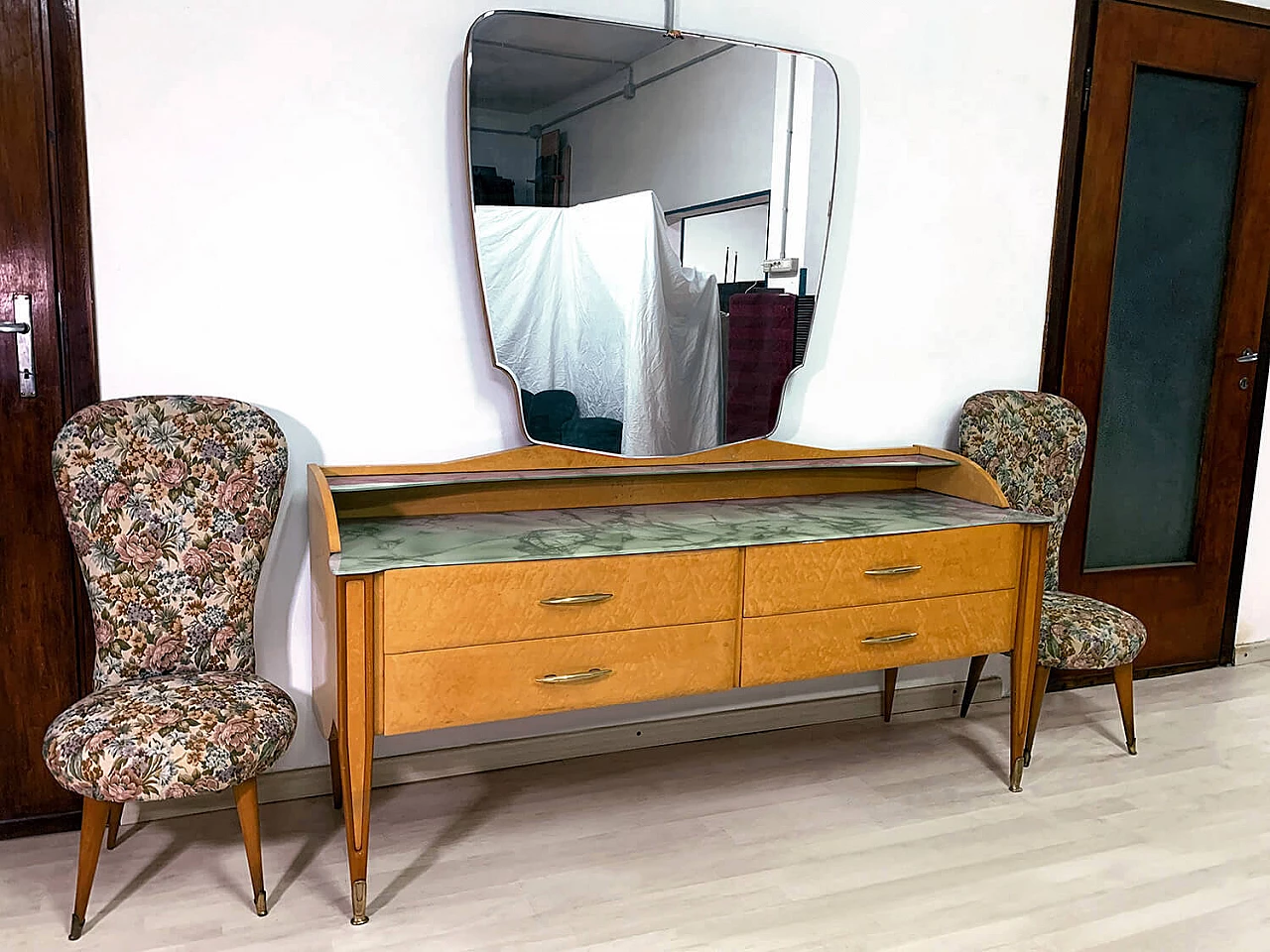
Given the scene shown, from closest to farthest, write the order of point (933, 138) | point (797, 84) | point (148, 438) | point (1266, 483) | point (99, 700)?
point (99, 700), point (148, 438), point (797, 84), point (933, 138), point (1266, 483)

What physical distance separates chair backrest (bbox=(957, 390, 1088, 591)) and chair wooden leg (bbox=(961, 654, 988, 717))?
10.7 inches

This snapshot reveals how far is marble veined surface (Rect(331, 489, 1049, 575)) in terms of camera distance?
6.39ft

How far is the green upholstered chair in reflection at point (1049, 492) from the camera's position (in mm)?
2580

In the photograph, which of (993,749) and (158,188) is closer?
(158,188)

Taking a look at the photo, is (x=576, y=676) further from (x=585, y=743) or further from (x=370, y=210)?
(x=370, y=210)

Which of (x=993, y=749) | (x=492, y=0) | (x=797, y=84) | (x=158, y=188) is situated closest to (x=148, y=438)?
(x=158, y=188)

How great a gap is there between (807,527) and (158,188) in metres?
1.47

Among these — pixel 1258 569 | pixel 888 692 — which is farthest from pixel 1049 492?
pixel 1258 569

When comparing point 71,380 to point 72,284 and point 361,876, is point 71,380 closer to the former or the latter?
point 72,284

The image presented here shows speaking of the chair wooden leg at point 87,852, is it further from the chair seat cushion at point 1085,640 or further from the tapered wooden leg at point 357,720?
the chair seat cushion at point 1085,640

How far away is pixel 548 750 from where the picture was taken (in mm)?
2564

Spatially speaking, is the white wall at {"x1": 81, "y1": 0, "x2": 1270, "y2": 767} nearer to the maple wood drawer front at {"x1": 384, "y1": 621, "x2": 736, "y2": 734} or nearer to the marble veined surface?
A: the marble veined surface

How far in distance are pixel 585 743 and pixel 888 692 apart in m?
0.86

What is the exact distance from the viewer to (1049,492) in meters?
2.84
